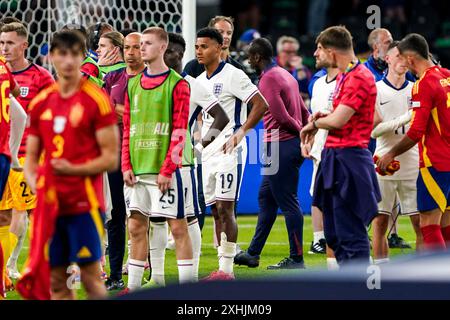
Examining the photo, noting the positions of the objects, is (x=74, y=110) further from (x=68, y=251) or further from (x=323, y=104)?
(x=323, y=104)

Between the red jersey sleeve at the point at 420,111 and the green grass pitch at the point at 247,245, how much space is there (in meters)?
1.74

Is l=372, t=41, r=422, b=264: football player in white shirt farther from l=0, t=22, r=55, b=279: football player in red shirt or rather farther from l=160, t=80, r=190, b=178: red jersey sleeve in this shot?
l=0, t=22, r=55, b=279: football player in red shirt

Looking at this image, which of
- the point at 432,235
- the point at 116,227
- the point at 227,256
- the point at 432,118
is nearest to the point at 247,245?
the point at 227,256

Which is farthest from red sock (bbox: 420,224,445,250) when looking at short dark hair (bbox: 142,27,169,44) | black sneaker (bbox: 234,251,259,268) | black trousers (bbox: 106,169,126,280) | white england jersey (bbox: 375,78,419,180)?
short dark hair (bbox: 142,27,169,44)

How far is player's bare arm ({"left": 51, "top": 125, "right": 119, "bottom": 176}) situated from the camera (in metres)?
4.79

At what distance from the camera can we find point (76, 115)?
4863mm

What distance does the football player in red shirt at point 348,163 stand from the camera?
6.44 m

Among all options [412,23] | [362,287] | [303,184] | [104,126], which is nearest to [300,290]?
[362,287]

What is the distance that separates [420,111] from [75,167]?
341cm

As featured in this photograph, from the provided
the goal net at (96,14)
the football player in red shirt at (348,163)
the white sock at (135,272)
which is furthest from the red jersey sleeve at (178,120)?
the goal net at (96,14)

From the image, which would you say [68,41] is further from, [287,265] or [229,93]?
[287,265]

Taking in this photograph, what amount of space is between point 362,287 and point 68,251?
9.08 feet

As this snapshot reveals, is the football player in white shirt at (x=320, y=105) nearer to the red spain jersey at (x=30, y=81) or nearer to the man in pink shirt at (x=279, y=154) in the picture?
the man in pink shirt at (x=279, y=154)

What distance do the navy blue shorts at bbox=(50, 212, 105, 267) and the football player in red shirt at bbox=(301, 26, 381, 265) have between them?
210cm
